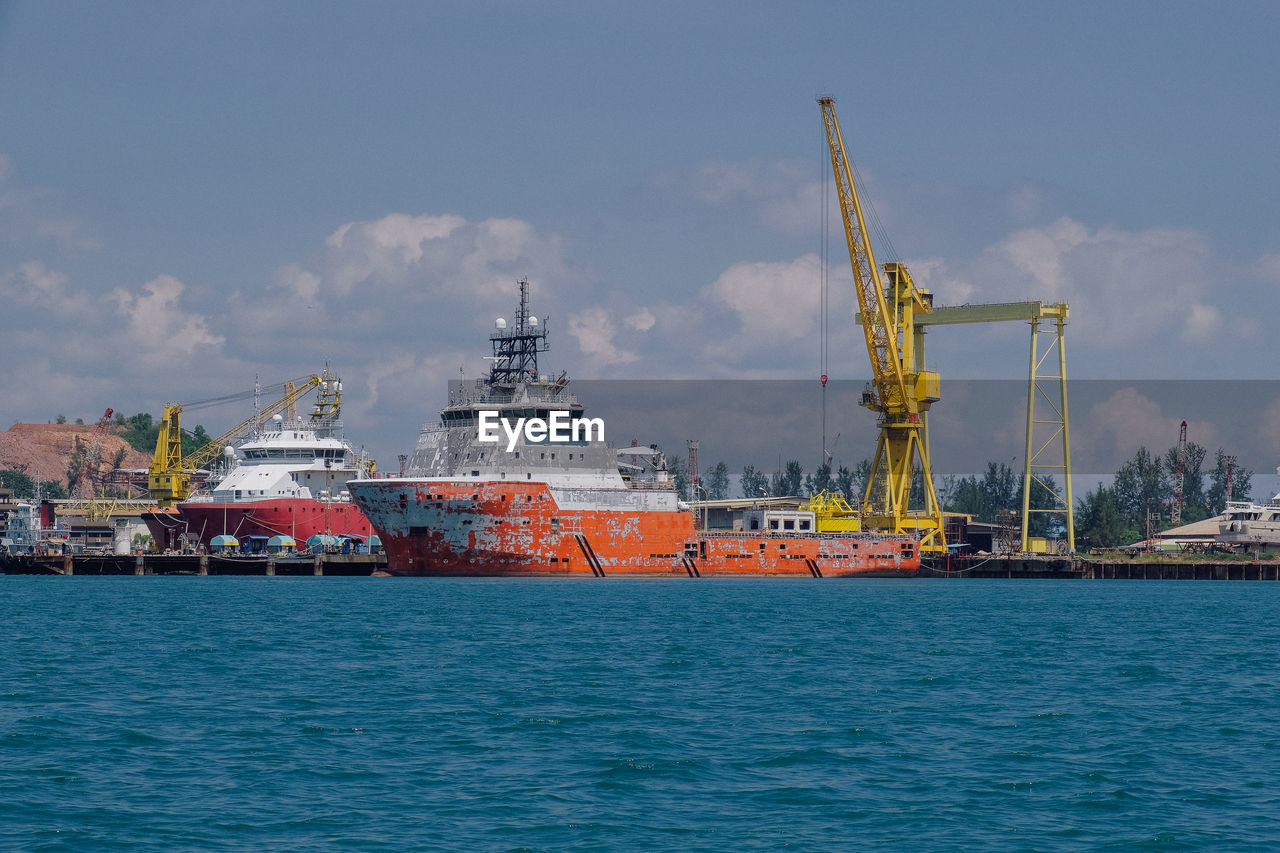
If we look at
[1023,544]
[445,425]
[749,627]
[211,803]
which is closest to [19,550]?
[445,425]

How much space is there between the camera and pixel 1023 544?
105438 millimetres

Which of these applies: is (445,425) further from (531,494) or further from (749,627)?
(749,627)

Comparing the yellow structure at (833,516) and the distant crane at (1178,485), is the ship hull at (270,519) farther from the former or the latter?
the distant crane at (1178,485)

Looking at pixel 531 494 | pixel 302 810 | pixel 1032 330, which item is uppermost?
pixel 1032 330

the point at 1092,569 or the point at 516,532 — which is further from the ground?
the point at 516,532

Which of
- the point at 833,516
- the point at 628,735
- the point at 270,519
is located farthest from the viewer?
the point at 270,519

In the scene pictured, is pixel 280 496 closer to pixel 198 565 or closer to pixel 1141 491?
pixel 198 565

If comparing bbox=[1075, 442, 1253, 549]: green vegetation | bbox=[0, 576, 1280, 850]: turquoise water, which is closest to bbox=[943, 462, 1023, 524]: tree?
bbox=[1075, 442, 1253, 549]: green vegetation

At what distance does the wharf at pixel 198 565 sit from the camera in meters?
91.7

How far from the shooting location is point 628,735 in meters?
26.8

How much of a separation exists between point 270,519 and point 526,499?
28.0 meters

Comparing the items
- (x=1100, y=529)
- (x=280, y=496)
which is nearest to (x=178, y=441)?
(x=280, y=496)

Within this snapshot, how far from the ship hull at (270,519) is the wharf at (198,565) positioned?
384 cm

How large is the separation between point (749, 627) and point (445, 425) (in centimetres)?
3652
